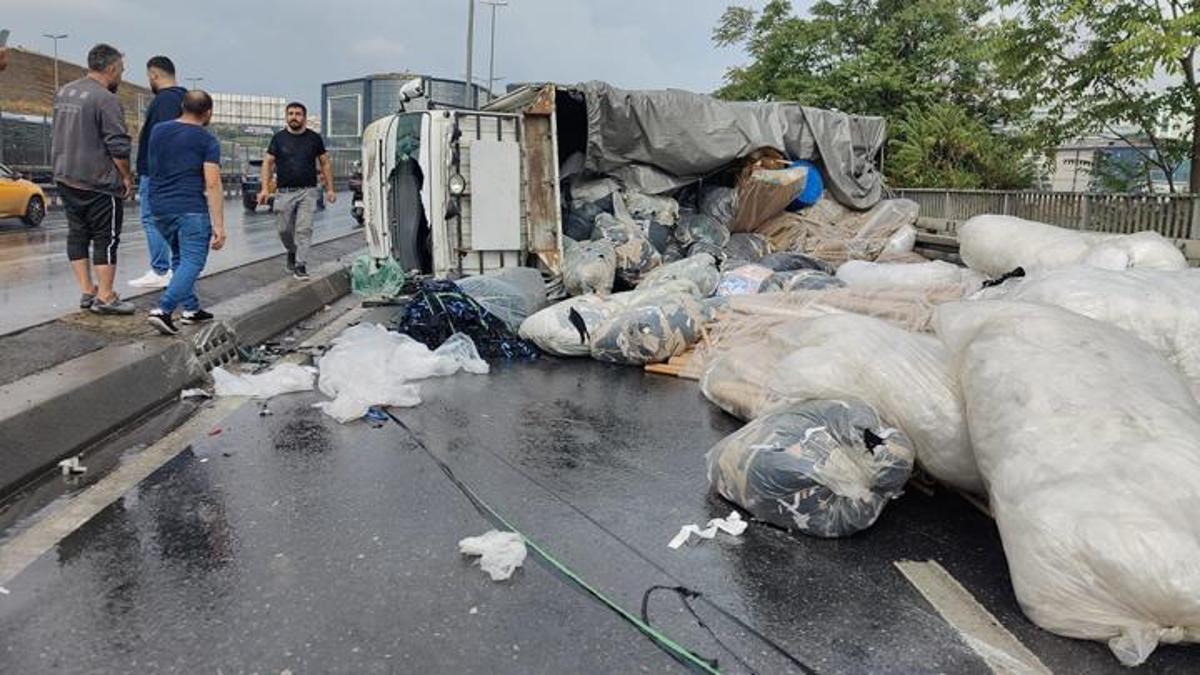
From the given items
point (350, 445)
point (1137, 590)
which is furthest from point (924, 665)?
point (350, 445)

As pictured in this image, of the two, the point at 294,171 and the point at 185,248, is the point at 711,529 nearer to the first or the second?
the point at 185,248

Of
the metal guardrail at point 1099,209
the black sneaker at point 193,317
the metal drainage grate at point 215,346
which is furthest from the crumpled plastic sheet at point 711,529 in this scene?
the metal guardrail at point 1099,209

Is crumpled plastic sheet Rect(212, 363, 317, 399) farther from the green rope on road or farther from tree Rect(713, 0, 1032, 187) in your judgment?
tree Rect(713, 0, 1032, 187)

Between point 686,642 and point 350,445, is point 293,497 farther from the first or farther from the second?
point 686,642

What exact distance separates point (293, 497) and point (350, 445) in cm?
70

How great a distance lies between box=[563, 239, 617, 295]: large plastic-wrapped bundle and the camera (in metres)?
7.65

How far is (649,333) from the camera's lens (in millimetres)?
6016

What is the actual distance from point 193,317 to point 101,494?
8.65 feet

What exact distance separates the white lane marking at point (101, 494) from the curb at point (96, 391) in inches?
11.8

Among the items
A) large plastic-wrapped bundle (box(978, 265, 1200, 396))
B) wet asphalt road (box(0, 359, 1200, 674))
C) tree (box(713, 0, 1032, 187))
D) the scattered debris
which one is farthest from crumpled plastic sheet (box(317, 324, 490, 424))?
tree (box(713, 0, 1032, 187))

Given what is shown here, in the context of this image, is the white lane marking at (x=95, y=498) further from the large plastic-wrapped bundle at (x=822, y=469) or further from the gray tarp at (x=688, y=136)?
the gray tarp at (x=688, y=136)

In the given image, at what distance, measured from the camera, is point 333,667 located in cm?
224

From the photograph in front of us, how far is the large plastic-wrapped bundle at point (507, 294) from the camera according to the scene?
263 inches

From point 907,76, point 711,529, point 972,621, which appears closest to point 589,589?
point 711,529
